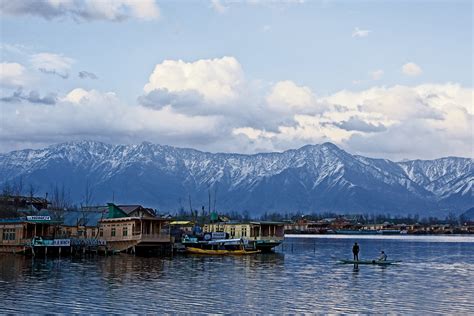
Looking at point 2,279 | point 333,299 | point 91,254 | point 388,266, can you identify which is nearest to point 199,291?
point 333,299

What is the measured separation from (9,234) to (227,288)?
5172 centimetres

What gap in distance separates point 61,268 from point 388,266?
3618cm

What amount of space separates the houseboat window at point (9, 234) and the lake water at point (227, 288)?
16336 millimetres

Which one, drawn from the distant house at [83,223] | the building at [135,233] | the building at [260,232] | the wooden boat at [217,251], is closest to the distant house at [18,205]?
the distant house at [83,223]

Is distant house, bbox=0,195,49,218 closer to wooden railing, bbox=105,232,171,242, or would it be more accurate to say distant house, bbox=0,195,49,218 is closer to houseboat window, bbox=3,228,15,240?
houseboat window, bbox=3,228,15,240

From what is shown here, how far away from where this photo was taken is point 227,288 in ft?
173

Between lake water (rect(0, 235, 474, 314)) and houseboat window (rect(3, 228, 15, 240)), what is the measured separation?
53.6 ft

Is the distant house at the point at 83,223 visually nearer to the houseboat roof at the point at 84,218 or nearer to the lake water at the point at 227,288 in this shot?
the houseboat roof at the point at 84,218

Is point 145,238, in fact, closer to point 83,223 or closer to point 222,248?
point 83,223

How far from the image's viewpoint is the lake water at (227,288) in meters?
42.2

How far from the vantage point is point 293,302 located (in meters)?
44.8

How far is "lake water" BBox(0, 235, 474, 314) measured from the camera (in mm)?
42219

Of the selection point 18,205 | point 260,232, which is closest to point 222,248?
point 260,232

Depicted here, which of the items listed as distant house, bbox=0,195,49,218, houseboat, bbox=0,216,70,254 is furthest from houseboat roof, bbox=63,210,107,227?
distant house, bbox=0,195,49,218
